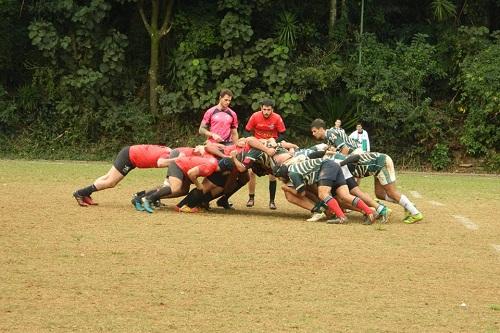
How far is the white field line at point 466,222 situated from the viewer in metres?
15.2

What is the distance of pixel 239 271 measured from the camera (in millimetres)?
10672

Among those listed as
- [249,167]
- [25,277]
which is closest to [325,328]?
[25,277]

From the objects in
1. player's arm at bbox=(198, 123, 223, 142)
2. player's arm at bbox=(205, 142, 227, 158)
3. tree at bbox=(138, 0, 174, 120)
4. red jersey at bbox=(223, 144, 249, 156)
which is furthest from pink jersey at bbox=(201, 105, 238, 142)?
tree at bbox=(138, 0, 174, 120)

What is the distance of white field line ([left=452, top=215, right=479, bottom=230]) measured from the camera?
15236 millimetres

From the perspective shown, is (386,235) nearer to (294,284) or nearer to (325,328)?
(294,284)

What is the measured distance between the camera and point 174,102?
32.8 meters

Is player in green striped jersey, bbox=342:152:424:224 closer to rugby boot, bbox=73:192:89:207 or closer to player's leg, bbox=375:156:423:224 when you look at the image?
player's leg, bbox=375:156:423:224

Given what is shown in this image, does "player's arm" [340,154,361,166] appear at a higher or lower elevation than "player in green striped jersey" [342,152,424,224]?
higher

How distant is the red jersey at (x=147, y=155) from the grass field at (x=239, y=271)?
758mm

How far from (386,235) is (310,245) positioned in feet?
5.27

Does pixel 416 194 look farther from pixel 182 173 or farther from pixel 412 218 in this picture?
pixel 182 173

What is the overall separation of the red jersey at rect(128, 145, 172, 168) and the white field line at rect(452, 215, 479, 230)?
456 centimetres

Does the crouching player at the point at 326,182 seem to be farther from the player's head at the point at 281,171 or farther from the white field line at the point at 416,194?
the white field line at the point at 416,194

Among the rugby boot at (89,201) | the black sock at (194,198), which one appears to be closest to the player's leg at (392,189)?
the black sock at (194,198)
